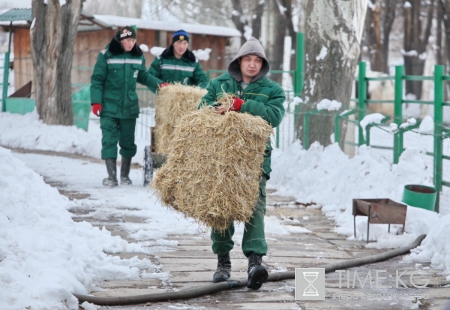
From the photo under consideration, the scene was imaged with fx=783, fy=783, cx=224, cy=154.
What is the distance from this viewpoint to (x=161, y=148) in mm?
10445

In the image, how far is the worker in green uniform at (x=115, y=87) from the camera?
403 inches

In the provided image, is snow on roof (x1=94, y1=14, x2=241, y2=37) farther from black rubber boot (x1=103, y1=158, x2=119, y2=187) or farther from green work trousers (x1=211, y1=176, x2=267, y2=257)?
green work trousers (x1=211, y1=176, x2=267, y2=257)

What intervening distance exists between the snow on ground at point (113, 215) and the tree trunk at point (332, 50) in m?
1.03

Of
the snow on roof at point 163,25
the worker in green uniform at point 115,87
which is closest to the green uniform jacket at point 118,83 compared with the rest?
the worker in green uniform at point 115,87

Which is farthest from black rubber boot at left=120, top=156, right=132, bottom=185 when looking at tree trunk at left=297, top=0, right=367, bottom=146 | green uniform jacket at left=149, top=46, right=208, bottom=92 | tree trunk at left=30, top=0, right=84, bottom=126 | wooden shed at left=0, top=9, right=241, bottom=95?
wooden shed at left=0, top=9, right=241, bottom=95

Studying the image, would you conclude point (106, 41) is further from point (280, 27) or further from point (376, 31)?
point (376, 31)

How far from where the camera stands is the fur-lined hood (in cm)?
579

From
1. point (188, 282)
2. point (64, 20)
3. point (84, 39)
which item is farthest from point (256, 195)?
point (84, 39)

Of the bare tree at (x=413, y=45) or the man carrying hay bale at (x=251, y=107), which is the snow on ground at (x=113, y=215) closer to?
the man carrying hay bale at (x=251, y=107)

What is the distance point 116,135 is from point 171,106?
2.99 ft

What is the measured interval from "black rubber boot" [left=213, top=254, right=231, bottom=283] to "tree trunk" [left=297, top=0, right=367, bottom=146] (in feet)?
22.9

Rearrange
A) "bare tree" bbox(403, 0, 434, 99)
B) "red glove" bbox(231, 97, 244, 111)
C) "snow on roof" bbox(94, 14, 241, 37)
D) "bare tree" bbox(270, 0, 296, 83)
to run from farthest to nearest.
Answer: "bare tree" bbox(403, 0, 434, 99), "bare tree" bbox(270, 0, 296, 83), "snow on roof" bbox(94, 14, 241, 37), "red glove" bbox(231, 97, 244, 111)

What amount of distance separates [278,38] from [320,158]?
2231 centimetres

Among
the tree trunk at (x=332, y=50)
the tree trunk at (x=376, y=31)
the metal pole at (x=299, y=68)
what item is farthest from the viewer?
the tree trunk at (x=376, y=31)
